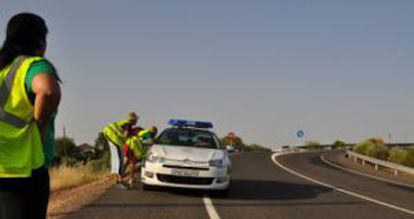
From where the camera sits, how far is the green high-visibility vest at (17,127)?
3162mm

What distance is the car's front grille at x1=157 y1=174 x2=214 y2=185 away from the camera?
12.9 metres

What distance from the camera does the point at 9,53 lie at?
3.35 meters

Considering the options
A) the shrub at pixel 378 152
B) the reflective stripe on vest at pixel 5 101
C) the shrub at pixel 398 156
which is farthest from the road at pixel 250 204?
the shrub at pixel 378 152

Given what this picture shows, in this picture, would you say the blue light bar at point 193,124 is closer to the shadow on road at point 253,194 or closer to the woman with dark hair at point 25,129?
the shadow on road at point 253,194

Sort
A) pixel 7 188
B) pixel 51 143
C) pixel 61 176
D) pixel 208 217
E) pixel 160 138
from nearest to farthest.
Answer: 1. pixel 7 188
2. pixel 51 143
3. pixel 208 217
4. pixel 160 138
5. pixel 61 176

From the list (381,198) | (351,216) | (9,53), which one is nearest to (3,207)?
(9,53)

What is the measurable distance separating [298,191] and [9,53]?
12.8m

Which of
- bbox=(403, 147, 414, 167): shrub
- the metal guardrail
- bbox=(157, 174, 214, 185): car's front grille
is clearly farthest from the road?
bbox=(403, 147, 414, 167): shrub

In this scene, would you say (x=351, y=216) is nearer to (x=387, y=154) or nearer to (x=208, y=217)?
(x=208, y=217)

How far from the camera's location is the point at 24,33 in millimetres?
3402

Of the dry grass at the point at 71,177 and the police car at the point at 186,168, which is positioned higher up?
the police car at the point at 186,168

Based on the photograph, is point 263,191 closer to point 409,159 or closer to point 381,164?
point 381,164

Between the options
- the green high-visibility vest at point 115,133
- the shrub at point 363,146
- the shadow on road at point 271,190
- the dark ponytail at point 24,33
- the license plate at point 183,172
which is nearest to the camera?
the dark ponytail at point 24,33

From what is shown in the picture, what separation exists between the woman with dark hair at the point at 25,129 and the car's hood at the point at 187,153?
32.3ft
